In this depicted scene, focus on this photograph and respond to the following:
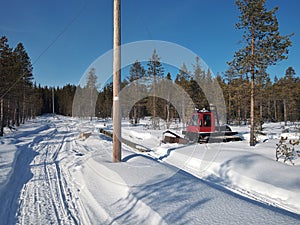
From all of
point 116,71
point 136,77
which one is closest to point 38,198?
point 116,71

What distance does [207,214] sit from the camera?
3750 millimetres

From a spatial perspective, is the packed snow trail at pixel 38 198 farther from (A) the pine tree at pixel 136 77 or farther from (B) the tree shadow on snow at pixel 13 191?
(A) the pine tree at pixel 136 77


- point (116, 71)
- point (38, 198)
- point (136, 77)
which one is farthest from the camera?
point (136, 77)

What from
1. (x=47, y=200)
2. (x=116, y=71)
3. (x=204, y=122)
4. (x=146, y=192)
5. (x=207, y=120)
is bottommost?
(x=47, y=200)

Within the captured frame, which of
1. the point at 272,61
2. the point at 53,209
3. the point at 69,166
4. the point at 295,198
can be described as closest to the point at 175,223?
the point at 53,209

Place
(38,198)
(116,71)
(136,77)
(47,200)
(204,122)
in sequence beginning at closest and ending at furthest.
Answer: (47,200) → (38,198) → (116,71) → (204,122) → (136,77)

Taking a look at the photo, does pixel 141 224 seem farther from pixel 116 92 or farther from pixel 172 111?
pixel 172 111

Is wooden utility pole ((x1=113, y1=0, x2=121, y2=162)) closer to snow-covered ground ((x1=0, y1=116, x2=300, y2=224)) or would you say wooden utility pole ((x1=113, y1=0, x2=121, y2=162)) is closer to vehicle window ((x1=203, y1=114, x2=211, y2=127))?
snow-covered ground ((x1=0, y1=116, x2=300, y2=224))

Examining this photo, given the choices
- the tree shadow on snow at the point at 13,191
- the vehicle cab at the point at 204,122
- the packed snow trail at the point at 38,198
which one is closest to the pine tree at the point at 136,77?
the vehicle cab at the point at 204,122

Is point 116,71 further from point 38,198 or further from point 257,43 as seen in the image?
point 257,43

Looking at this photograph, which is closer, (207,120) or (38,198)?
(38,198)

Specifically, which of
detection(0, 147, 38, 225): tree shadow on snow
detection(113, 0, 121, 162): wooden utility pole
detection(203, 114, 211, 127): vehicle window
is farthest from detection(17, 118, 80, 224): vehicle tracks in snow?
detection(203, 114, 211, 127): vehicle window

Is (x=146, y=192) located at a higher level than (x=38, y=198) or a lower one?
higher

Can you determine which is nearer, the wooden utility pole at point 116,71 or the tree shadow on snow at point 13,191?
the tree shadow on snow at point 13,191
